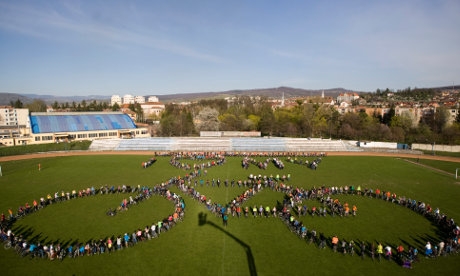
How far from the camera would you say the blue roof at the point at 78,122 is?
5728cm

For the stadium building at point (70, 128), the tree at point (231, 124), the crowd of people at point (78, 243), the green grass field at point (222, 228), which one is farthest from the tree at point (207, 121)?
the crowd of people at point (78, 243)

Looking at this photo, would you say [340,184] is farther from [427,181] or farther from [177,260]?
[177,260]

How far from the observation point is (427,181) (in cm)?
3178

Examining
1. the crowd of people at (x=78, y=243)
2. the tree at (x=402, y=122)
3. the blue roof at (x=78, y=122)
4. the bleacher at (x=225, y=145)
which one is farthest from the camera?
the tree at (x=402, y=122)

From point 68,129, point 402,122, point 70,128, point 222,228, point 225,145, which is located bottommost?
point 222,228

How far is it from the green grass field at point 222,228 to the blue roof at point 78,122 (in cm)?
2461

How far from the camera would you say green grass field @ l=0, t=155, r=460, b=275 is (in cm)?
1526

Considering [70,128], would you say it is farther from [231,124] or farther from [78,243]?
[78,243]

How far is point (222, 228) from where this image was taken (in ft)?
65.0

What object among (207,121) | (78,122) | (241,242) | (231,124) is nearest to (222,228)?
(241,242)

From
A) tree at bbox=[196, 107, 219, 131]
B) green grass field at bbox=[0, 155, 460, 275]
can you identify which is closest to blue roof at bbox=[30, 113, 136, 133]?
tree at bbox=[196, 107, 219, 131]

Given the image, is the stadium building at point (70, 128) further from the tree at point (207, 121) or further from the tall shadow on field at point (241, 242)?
the tall shadow on field at point (241, 242)

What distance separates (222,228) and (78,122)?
54.1 meters

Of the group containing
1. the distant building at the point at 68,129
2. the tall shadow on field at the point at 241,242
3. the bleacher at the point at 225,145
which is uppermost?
the distant building at the point at 68,129
